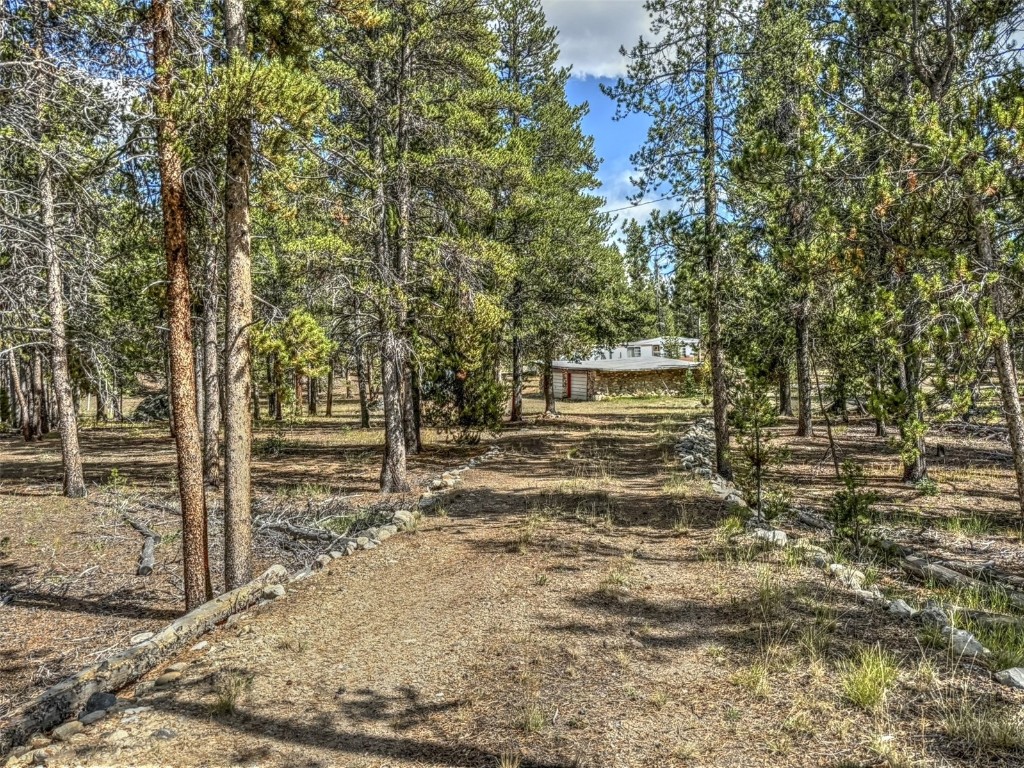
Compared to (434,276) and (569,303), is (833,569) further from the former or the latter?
(569,303)

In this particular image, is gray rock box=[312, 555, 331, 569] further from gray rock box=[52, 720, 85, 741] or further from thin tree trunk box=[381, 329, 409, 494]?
thin tree trunk box=[381, 329, 409, 494]

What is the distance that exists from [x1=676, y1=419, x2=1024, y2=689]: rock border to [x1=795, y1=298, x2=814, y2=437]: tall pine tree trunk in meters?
3.96

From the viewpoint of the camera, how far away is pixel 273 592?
6316 millimetres

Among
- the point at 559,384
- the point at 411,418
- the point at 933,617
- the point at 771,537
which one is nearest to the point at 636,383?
the point at 559,384

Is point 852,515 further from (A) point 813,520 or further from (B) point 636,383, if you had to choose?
(B) point 636,383

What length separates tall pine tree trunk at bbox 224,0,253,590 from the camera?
611cm

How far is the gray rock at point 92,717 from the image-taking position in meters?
4.13

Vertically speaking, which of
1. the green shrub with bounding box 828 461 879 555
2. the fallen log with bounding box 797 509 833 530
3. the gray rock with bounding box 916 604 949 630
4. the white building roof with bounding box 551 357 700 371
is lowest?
the fallen log with bounding box 797 509 833 530

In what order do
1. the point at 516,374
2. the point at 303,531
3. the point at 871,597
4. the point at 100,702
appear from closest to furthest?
the point at 100,702
the point at 871,597
the point at 303,531
the point at 516,374

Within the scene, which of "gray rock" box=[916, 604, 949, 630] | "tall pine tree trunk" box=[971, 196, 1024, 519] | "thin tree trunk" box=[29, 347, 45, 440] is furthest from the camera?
"thin tree trunk" box=[29, 347, 45, 440]

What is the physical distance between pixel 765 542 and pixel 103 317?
1143 cm

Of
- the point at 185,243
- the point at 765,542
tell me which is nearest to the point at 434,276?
the point at 185,243

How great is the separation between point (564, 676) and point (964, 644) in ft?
8.70

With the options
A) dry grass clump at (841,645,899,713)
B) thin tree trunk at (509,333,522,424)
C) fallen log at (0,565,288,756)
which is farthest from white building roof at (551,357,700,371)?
dry grass clump at (841,645,899,713)
